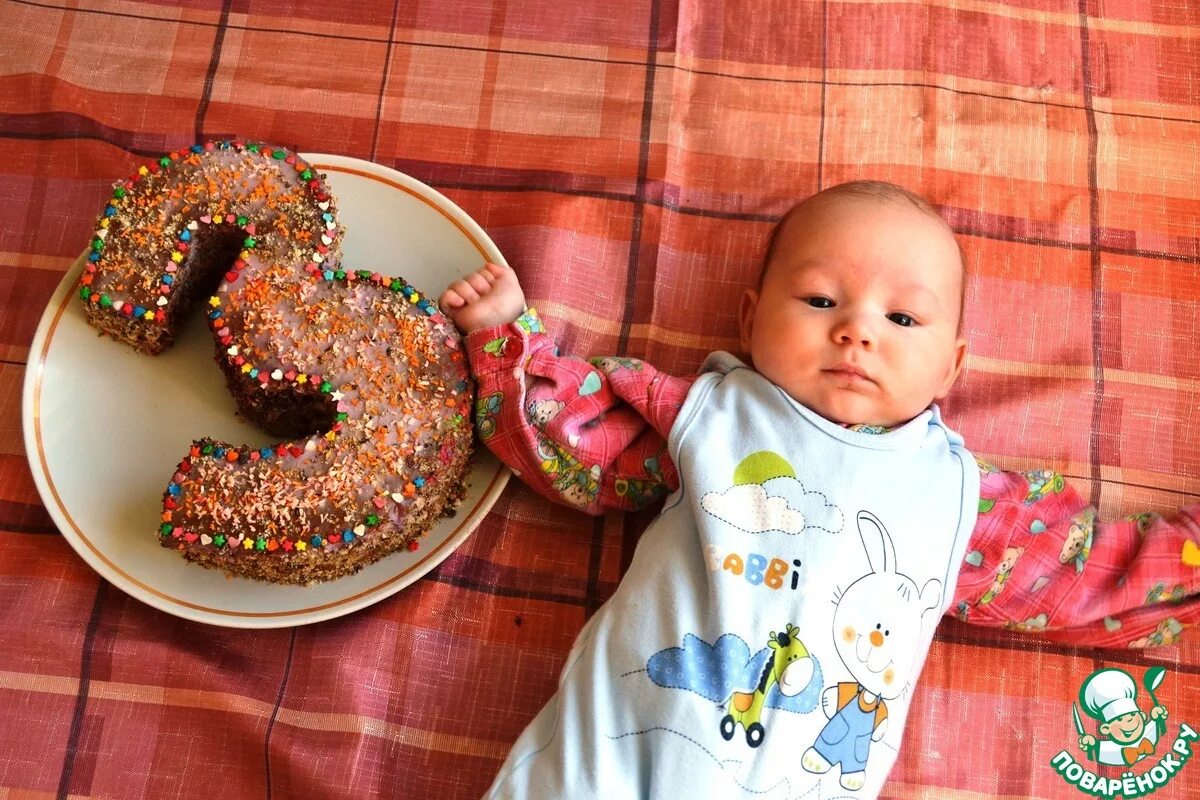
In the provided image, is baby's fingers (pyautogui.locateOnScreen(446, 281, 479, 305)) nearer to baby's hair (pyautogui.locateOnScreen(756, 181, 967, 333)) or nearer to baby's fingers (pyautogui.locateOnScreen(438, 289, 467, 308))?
baby's fingers (pyautogui.locateOnScreen(438, 289, 467, 308))

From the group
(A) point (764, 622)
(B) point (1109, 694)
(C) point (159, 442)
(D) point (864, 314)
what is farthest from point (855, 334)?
(C) point (159, 442)

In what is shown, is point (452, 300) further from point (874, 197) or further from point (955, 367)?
point (955, 367)

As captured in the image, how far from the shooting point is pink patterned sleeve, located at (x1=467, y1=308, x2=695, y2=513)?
4.56 ft

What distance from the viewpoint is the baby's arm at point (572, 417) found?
1.39 metres

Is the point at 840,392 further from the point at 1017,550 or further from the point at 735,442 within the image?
the point at 1017,550

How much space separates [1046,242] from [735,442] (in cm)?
76

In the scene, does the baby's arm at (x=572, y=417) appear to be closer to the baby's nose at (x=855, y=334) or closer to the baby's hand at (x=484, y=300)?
the baby's hand at (x=484, y=300)

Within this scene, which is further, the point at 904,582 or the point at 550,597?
the point at 550,597

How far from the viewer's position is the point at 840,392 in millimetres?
1328

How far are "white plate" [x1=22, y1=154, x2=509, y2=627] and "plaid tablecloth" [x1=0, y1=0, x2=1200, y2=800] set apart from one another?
0.10 meters

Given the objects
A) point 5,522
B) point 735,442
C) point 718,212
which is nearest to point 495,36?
point 718,212

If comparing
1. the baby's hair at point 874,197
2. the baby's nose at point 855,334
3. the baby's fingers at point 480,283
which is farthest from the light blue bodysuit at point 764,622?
the baby's fingers at point 480,283

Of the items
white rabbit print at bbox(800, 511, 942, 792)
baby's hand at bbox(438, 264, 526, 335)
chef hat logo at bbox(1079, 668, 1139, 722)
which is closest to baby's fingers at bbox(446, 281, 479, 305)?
baby's hand at bbox(438, 264, 526, 335)

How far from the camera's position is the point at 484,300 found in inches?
57.9
